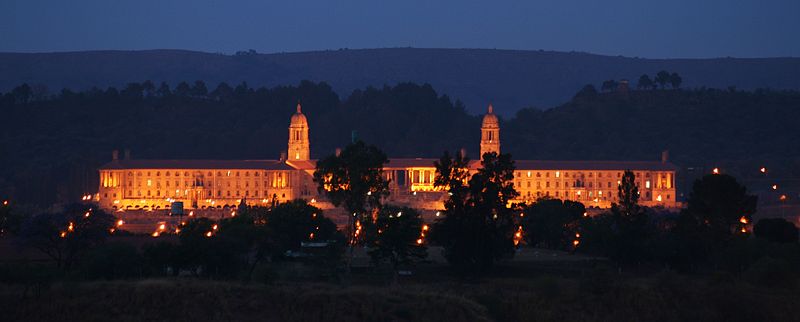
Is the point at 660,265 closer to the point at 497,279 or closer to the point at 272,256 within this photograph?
the point at 497,279

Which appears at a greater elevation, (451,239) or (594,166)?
(594,166)

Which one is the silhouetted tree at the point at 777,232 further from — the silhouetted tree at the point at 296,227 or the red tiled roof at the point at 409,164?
the red tiled roof at the point at 409,164

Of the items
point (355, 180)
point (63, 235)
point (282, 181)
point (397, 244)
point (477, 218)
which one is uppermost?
→ point (282, 181)

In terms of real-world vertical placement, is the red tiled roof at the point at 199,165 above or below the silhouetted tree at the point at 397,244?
above

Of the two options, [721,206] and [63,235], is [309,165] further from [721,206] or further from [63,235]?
[63,235]

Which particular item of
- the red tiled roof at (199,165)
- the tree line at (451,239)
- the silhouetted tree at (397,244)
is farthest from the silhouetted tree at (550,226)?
the red tiled roof at (199,165)

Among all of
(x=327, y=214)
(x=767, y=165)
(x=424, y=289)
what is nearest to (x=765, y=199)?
(x=767, y=165)

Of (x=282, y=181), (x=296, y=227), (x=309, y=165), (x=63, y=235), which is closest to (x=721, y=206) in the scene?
(x=296, y=227)
